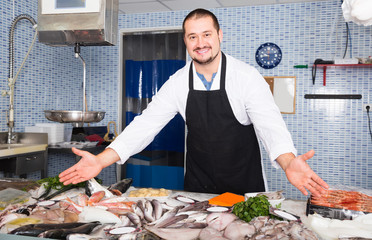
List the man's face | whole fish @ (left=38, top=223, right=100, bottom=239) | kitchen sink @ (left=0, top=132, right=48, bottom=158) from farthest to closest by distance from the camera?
Answer: kitchen sink @ (left=0, top=132, right=48, bottom=158)
the man's face
whole fish @ (left=38, top=223, right=100, bottom=239)

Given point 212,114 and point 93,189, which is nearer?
point 93,189

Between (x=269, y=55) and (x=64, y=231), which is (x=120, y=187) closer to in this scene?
(x=64, y=231)

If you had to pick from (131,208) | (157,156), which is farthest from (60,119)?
(157,156)

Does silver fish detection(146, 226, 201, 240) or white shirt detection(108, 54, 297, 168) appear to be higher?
white shirt detection(108, 54, 297, 168)

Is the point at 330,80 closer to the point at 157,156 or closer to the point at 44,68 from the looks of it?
the point at 157,156

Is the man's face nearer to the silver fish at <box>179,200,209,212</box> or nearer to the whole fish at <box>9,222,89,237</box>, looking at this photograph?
the silver fish at <box>179,200,209,212</box>

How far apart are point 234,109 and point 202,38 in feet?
1.68

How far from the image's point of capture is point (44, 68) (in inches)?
166

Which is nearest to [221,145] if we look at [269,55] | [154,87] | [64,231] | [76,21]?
[76,21]

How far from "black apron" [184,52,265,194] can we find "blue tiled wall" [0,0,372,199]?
7.46 ft

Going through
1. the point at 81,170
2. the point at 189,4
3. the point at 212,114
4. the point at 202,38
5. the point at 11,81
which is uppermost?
the point at 189,4

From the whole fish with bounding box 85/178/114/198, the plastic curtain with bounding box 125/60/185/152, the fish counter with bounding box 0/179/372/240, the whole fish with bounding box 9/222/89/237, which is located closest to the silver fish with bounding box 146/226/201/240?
the fish counter with bounding box 0/179/372/240

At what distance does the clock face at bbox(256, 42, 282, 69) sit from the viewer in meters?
4.37

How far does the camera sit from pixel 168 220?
3.76ft
